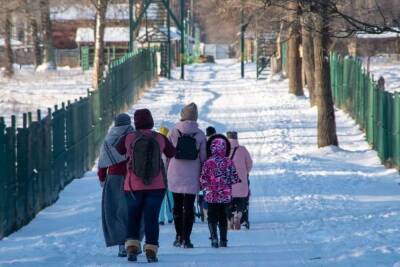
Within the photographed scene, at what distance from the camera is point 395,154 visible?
20.1 m

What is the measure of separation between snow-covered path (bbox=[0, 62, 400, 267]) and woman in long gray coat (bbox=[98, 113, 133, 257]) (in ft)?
0.93

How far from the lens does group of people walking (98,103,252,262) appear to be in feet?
35.3

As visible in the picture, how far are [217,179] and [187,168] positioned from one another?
379 mm

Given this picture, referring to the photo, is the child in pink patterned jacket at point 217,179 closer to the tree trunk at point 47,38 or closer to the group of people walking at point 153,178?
the group of people walking at point 153,178

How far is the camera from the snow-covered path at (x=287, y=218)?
11156 mm

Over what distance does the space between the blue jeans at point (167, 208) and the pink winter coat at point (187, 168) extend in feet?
7.73

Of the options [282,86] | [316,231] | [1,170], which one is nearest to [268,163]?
[316,231]

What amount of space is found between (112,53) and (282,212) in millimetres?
61570

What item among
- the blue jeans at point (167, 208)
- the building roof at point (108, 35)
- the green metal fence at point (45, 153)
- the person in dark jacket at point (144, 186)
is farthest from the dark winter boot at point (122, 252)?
the building roof at point (108, 35)

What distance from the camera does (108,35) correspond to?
3241 inches

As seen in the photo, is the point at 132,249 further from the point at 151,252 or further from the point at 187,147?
the point at 187,147

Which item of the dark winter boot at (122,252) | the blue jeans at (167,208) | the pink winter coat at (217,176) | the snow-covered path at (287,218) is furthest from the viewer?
the blue jeans at (167,208)

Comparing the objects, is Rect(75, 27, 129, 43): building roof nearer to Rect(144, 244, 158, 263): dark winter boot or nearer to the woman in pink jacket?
the woman in pink jacket

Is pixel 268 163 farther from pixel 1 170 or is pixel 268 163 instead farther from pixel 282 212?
pixel 1 170
